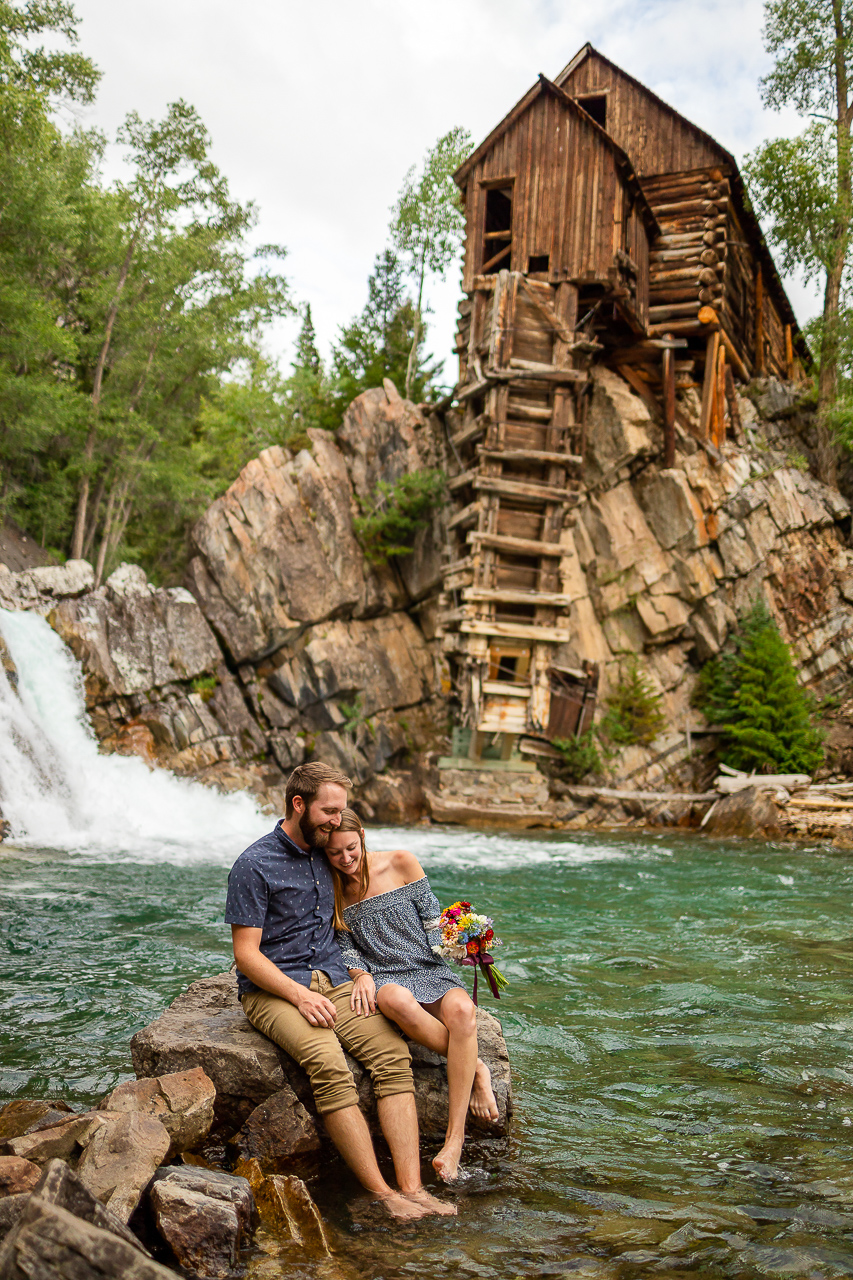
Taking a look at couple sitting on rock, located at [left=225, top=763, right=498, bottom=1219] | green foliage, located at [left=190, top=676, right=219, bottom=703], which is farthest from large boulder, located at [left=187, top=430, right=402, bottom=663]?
couple sitting on rock, located at [left=225, top=763, right=498, bottom=1219]

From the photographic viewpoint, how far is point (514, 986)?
7.13 m

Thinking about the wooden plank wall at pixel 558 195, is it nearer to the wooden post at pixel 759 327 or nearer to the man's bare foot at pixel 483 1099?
the wooden post at pixel 759 327

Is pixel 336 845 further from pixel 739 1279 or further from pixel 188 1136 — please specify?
pixel 739 1279

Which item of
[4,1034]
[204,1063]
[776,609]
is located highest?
[776,609]

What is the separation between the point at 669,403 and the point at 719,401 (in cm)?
237

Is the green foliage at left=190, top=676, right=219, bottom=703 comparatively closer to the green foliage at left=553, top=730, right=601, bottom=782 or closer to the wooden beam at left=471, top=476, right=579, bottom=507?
the wooden beam at left=471, top=476, right=579, bottom=507

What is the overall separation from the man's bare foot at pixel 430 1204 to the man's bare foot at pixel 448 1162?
0.63 feet

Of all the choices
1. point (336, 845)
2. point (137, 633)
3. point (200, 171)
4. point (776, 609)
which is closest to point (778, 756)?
point (776, 609)

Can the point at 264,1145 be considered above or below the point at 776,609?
below

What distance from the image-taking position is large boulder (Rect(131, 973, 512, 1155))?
4203 mm

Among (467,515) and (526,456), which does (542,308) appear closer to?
(526,456)

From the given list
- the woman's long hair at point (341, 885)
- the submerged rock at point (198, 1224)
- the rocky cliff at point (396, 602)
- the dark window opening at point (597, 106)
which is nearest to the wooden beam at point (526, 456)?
the rocky cliff at point (396, 602)

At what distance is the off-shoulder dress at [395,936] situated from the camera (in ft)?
15.1

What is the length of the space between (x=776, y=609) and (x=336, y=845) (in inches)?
876
